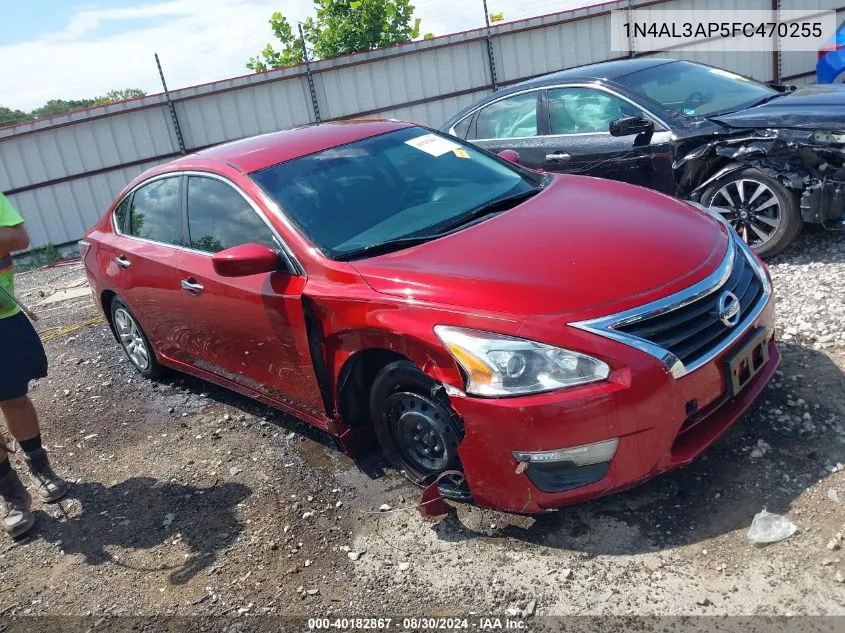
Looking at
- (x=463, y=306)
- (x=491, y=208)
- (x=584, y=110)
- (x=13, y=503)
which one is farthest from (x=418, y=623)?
(x=584, y=110)

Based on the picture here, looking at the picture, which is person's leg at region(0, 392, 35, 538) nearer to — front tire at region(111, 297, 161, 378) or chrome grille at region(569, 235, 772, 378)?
front tire at region(111, 297, 161, 378)

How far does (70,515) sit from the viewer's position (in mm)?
3938

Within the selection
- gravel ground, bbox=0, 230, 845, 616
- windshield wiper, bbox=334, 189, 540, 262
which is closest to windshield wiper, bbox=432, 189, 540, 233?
windshield wiper, bbox=334, 189, 540, 262

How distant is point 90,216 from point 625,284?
42.3 feet

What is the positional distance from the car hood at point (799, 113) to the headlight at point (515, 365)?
3293 mm

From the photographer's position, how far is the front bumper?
2566 millimetres

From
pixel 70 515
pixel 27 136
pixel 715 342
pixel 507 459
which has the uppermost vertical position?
pixel 27 136

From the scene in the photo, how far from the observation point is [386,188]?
376 cm

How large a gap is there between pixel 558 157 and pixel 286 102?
29.1 feet

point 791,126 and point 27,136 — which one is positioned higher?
point 27,136

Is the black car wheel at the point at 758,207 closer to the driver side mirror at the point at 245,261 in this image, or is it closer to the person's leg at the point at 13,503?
the driver side mirror at the point at 245,261

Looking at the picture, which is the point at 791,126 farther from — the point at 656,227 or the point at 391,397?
the point at 391,397

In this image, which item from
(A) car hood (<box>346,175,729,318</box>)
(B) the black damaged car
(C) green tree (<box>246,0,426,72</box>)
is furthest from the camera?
(C) green tree (<box>246,0,426,72</box>)

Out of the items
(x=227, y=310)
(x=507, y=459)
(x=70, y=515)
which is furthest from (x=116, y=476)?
(x=507, y=459)
